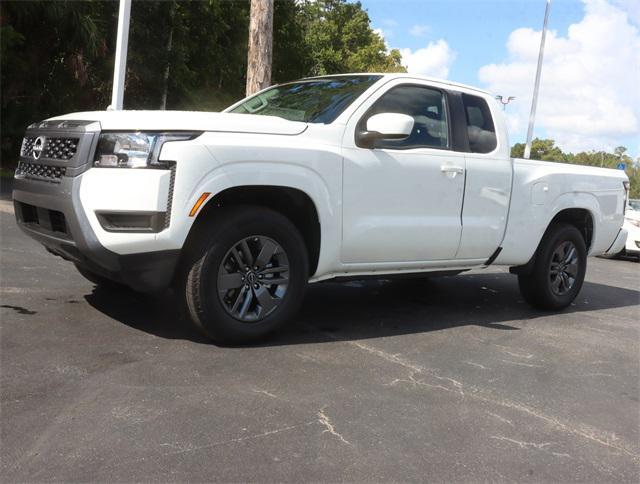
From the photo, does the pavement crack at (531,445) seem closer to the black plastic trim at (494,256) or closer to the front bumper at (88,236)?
the front bumper at (88,236)

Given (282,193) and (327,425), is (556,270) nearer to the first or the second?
(282,193)

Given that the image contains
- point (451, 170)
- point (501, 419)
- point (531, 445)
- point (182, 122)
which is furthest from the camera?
point (451, 170)

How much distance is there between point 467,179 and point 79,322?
125 inches

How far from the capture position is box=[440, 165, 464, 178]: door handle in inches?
197

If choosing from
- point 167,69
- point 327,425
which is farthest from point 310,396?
point 167,69

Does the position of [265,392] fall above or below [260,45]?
below

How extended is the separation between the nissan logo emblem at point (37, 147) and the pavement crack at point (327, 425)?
2.51 meters

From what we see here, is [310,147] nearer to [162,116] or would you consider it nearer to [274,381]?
[162,116]

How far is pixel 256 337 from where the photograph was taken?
418cm

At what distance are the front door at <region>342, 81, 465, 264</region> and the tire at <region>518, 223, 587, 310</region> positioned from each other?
1.32 meters

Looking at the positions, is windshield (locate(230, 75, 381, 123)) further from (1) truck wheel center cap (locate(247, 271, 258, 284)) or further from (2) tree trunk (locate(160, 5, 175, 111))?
(2) tree trunk (locate(160, 5, 175, 111))

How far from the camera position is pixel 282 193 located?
4246 mm

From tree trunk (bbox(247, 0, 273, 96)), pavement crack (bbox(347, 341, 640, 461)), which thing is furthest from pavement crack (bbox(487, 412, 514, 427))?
tree trunk (bbox(247, 0, 273, 96))

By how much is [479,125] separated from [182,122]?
2.87m
